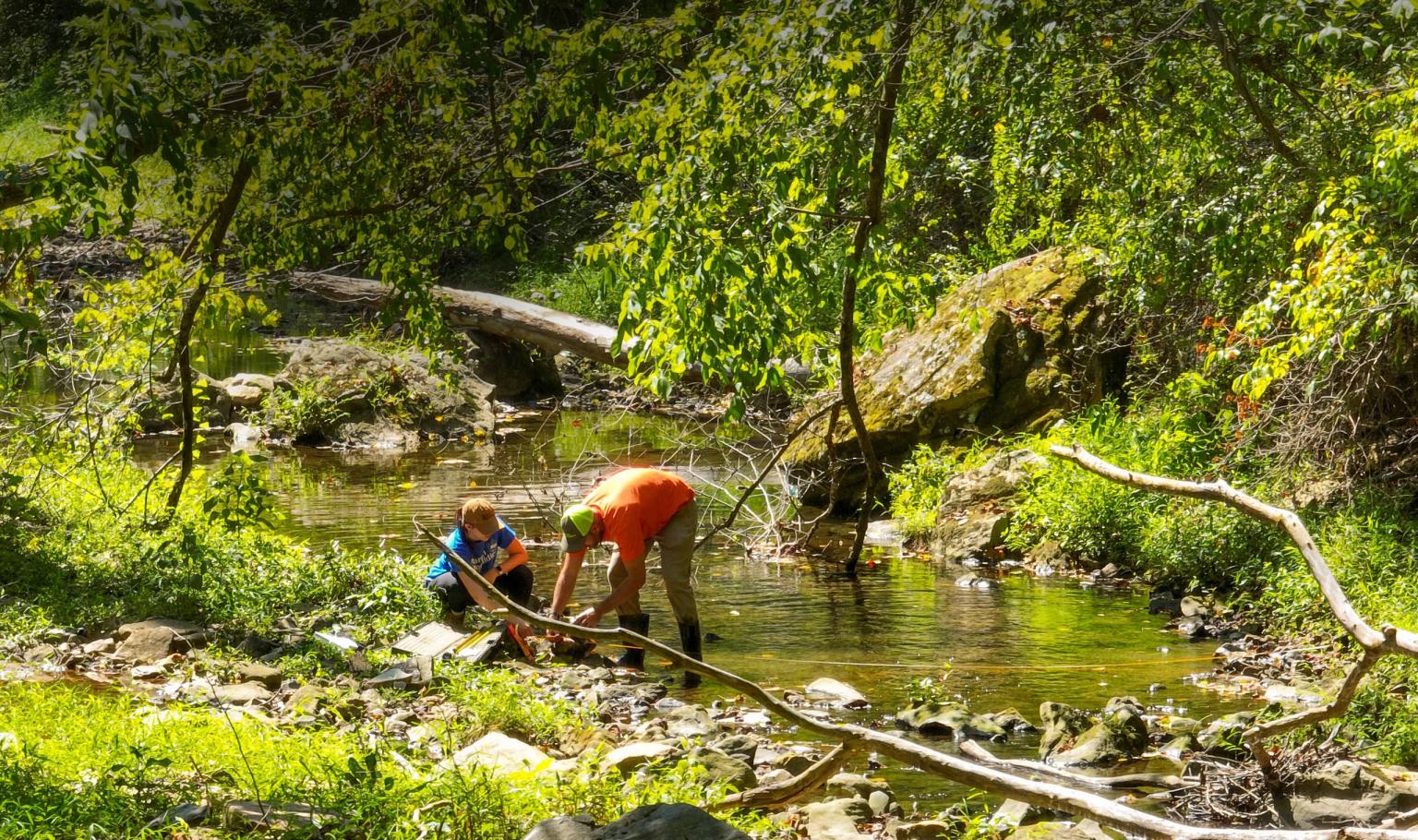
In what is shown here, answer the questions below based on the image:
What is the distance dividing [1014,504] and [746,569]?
2775 millimetres

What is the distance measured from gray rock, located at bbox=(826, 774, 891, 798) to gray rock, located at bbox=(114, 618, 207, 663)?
12.6 ft

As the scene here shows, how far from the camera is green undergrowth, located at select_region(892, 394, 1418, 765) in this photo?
813cm

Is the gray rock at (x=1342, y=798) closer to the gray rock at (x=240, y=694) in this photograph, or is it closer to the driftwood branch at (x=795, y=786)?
the driftwood branch at (x=795, y=786)

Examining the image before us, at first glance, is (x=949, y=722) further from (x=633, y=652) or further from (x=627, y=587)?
(x=633, y=652)

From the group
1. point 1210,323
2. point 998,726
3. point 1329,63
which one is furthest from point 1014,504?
point 998,726

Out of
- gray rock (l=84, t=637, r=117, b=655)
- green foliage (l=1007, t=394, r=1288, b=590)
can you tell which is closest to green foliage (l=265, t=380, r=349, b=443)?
green foliage (l=1007, t=394, r=1288, b=590)

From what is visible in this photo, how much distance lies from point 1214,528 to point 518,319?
1112 centimetres

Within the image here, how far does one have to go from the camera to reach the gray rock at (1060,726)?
700cm

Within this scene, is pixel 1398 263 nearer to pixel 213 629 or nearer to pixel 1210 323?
pixel 1210 323

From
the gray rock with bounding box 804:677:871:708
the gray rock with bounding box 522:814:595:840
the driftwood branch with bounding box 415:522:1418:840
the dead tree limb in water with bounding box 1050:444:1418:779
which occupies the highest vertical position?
the dead tree limb in water with bounding box 1050:444:1418:779

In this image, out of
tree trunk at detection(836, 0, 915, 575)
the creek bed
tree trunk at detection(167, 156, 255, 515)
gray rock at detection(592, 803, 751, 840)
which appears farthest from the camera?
the creek bed

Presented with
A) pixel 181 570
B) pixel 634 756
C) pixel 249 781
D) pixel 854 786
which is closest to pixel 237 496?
pixel 181 570

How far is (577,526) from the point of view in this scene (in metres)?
8.39

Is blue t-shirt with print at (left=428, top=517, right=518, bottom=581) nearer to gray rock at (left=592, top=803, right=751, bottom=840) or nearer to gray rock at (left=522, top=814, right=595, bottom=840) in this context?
gray rock at (left=522, top=814, right=595, bottom=840)
